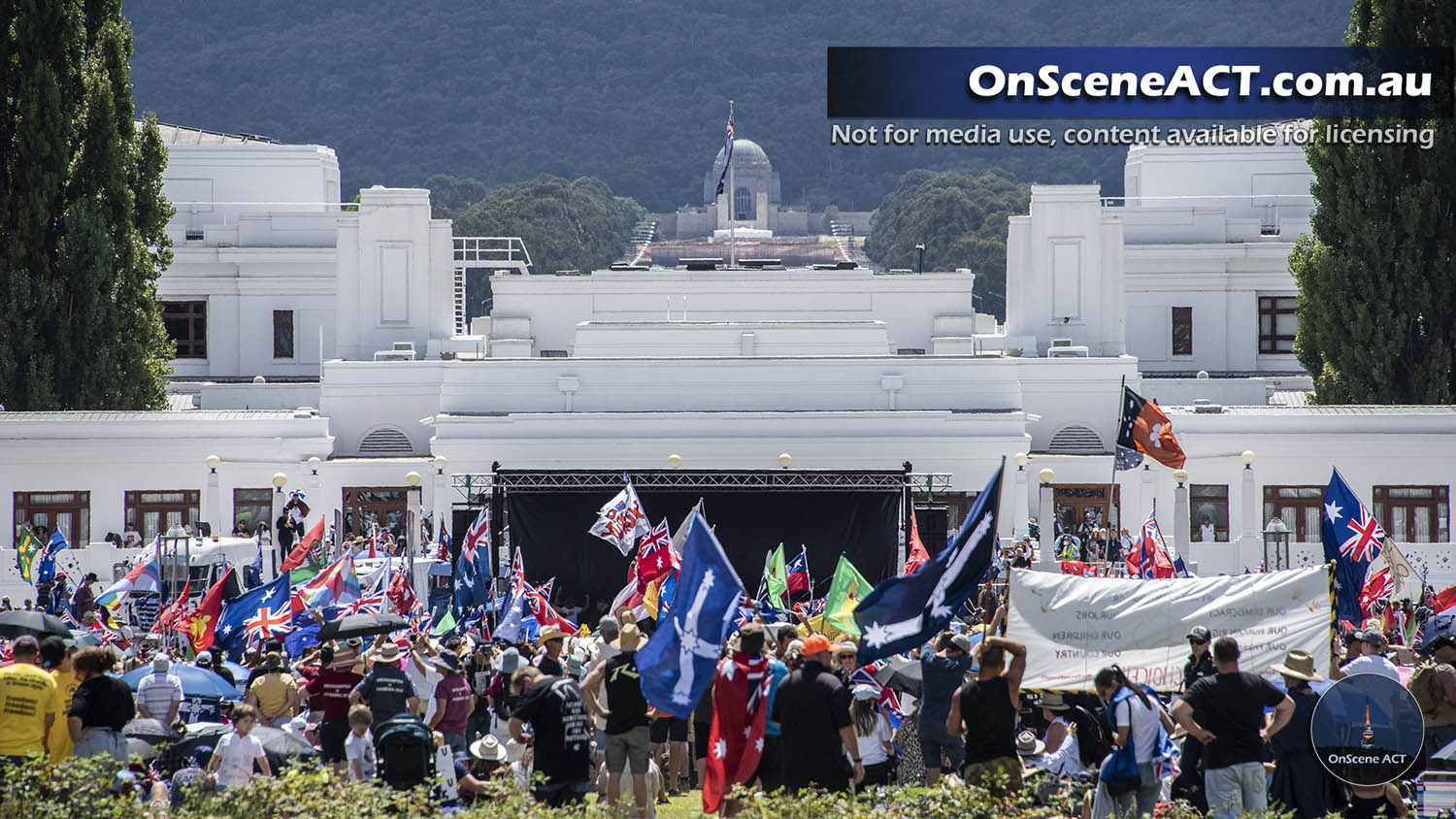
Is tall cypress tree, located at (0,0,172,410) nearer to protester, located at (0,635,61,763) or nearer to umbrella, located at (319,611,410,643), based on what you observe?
umbrella, located at (319,611,410,643)

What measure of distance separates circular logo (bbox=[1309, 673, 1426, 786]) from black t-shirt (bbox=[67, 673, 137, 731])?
26.0 ft

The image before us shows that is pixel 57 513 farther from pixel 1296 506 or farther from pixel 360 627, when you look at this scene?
pixel 1296 506

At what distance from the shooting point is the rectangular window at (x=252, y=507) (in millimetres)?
38469

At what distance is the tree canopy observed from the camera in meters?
105

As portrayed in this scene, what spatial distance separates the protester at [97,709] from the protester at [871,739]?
5127 millimetres

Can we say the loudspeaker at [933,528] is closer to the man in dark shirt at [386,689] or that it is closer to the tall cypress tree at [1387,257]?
the tall cypress tree at [1387,257]

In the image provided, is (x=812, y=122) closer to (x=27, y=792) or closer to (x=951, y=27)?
(x=951, y=27)

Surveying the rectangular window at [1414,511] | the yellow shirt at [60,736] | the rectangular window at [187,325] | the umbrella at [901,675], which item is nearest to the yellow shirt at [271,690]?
the yellow shirt at [60,736]

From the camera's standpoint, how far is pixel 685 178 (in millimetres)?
180250

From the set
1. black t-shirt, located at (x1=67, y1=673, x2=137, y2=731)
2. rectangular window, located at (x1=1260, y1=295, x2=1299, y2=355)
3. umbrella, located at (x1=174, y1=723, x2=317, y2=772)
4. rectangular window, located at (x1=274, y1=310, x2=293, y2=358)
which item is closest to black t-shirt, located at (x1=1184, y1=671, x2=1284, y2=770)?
umbrella, located at (x1=174, y1=723, x2=317, y2=772)

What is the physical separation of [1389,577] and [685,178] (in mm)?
157319

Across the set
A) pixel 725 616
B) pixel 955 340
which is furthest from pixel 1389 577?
pixel 955 340

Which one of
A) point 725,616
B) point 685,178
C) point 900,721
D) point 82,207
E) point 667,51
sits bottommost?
point 900,721

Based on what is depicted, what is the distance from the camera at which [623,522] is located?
27766mm
